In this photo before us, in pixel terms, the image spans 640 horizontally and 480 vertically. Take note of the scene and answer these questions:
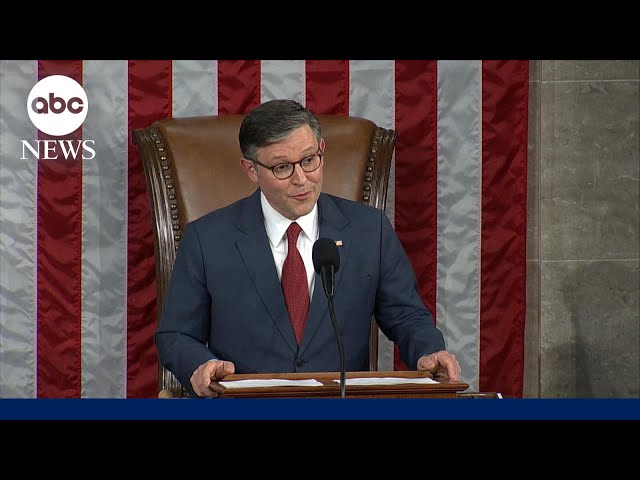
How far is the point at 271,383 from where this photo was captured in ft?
7.66

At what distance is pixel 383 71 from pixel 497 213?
637 mm

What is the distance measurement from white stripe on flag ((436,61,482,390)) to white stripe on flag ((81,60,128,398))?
43.4 inches

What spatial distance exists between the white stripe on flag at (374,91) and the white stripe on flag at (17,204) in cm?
110

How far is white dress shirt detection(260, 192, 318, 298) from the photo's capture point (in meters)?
3.13

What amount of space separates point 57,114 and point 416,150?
1243 mm

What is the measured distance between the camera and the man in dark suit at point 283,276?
3.05 meters

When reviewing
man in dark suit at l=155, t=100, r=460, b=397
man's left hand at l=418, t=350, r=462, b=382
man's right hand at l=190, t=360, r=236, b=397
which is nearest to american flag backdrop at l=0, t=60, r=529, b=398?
man in dark suit at l=155, t=100, r=460, b=397

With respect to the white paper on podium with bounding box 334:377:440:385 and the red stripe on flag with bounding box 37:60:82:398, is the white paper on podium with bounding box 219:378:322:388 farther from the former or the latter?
the red stripe on flag with bounding box 37:60:82:398

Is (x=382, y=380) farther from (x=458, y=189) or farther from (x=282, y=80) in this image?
(x=282, y=80)

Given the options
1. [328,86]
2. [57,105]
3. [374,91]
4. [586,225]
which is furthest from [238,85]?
[586,225]

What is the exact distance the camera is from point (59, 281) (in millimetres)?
3885

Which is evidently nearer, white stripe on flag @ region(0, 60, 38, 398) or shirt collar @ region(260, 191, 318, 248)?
shirt collar @ region(260, 191, 318, 248)

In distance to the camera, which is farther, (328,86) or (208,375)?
(328,86)

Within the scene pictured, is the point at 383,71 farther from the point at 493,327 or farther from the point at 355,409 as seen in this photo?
the point at 355,409
